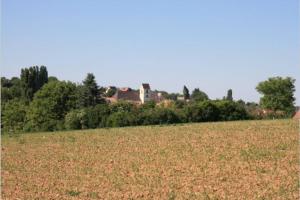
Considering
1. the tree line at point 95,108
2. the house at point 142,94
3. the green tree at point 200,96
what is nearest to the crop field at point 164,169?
the tree line at point 95,108

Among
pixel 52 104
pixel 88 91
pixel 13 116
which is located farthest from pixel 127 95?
pixel 88 91

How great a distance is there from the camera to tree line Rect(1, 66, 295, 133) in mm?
69750

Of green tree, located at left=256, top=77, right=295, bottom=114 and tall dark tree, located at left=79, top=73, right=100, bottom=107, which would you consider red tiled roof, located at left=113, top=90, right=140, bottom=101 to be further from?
tall dark tree, located at left=79, top=73, right=100, bottom=107

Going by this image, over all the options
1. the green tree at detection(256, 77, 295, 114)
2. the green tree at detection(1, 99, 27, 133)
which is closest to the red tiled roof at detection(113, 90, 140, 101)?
the green tree at detection(256, 77, 295, 114)

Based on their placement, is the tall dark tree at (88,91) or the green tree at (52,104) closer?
the tall dark tree at (88,91)

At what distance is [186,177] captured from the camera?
60.3 ft

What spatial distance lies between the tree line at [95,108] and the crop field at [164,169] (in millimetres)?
35104

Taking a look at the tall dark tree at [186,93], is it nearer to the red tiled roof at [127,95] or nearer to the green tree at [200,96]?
the green tree at [200,96]

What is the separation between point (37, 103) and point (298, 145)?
75339 mm

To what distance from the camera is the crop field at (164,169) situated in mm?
15719

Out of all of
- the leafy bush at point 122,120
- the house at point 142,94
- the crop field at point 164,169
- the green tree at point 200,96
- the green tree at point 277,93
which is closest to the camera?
the crop field at point 164,169

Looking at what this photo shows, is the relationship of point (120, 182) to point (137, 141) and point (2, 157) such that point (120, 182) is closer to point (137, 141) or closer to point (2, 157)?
point (2, 157)

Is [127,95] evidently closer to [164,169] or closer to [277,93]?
[277,93]

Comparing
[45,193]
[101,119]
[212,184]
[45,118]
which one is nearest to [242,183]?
[212,184]
